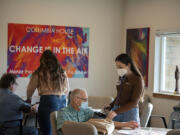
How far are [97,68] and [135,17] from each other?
112 centimetres

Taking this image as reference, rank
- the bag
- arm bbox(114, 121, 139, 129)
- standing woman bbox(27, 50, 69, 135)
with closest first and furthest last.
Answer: the bag → arm bbox(114, 121, 139, 129) → standing woman bbox(27, 50, 69, 135)

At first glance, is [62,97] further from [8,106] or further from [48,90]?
[8,106]

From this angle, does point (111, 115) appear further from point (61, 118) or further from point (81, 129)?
point (81, 129)

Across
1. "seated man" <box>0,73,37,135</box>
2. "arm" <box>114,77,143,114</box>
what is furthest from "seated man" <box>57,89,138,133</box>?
"seated man" <box>0,73,37,135</box>

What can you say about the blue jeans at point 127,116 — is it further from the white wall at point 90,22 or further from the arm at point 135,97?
the white wall at point 90,22

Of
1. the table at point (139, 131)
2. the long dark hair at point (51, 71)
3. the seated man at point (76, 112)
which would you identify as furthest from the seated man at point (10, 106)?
the table at point (139, 131)

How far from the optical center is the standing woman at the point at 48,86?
3896 mm

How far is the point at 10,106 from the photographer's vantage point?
13.1ft

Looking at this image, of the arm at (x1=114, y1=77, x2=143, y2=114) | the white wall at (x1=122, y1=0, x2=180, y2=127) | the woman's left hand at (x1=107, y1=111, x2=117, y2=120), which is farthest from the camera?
the white wall at (x1=122, y1=0, x2=180, y2=127)

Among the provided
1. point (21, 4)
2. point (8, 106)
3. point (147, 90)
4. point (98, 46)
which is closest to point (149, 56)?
point (147, 90)

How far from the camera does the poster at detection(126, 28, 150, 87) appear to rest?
566 cm

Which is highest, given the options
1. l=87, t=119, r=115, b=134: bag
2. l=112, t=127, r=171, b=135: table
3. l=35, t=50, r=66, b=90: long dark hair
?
l=35, t=50, r=66, b=90: long dark hair

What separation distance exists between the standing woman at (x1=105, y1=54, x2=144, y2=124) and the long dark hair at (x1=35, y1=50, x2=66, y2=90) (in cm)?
75

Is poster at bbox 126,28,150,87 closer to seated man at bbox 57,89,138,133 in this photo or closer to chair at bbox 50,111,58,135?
seated man at bbox 57,89,138,133
